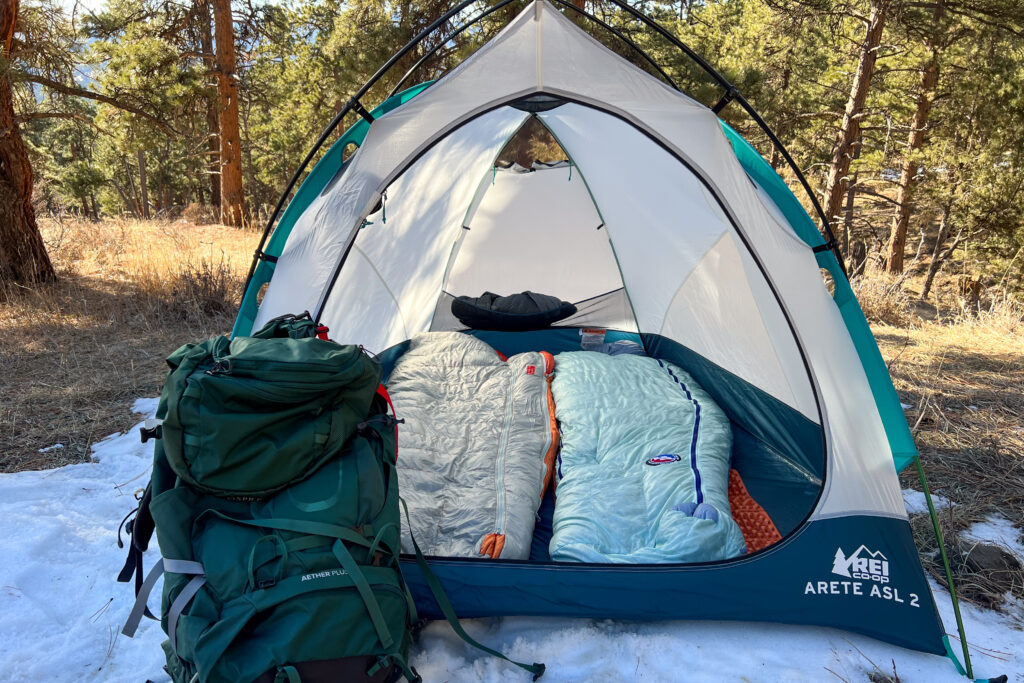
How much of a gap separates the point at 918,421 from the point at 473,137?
2.65 metres

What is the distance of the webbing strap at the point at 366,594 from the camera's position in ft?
4.73

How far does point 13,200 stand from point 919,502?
609cm

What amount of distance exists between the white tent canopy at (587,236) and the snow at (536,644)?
1.29 ft

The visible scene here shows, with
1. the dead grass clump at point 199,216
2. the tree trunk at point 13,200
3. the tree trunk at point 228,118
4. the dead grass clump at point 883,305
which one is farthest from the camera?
the dead grass clump at point 199,216

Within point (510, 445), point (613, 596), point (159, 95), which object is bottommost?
point (613, 596)

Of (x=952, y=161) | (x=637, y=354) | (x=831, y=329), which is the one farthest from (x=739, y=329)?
(x=952, y=161)

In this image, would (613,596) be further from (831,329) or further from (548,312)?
(548,312)

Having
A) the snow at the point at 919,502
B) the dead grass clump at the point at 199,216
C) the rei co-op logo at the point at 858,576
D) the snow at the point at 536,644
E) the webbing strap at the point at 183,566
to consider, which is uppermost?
the dead grass clump at the point at 199,216

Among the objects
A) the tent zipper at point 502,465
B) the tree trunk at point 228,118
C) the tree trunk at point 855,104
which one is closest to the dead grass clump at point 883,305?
the tree trunk at point 855,104

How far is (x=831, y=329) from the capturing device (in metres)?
1.90

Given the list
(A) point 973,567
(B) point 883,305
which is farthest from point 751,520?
(B) point 883,305

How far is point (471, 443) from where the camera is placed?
A: 2.48m

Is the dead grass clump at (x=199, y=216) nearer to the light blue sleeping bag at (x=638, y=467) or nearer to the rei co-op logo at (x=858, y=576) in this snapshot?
the light blue sleeping bag at (x=638, y=467)

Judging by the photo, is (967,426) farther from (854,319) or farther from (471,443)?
(471,443)
